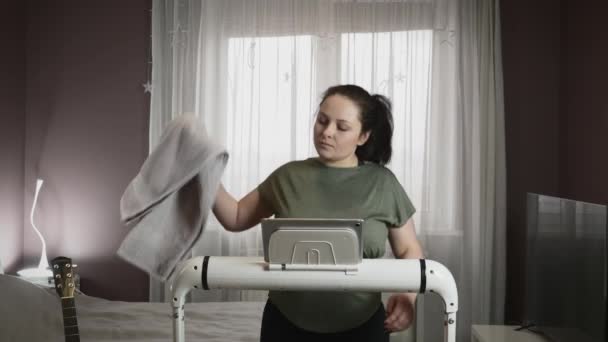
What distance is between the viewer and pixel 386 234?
48.9 inches

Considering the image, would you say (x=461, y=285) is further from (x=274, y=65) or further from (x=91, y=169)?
(x=91, y=169)

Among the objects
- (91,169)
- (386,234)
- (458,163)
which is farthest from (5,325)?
(458,163)

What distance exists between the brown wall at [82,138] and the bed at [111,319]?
107 cm

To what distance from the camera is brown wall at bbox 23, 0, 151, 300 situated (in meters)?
3.64

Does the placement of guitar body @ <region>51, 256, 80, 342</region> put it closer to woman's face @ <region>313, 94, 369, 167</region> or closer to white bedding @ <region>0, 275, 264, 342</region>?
white bedding @ <region>0, 275, 264, 342</region>

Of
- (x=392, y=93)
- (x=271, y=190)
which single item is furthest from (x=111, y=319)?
(x=392, y=93)

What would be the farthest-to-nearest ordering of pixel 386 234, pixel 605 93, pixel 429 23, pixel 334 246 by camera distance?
pixel 429 23, pixel 605 93, pixel 386 234, pixel 334 246

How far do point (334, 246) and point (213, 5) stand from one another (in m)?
2.84

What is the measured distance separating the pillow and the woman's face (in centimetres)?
117

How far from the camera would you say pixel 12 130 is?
3.52 meters

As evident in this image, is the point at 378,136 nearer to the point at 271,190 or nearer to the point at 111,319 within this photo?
the point at 271,190

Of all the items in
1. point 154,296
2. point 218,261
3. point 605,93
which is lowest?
point 154,296

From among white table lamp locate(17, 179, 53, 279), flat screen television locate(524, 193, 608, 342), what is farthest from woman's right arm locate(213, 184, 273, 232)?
white table lamp locate(17, 179, 53, 279)

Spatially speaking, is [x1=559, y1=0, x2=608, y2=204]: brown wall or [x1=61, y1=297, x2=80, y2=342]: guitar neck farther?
[x1=559, y1=0, x2=608, y2=204]: brown wall
